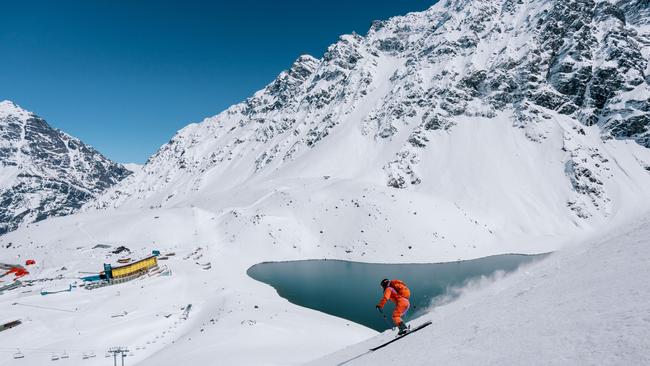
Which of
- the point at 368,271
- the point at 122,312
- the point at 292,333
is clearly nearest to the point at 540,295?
the point at 292,333

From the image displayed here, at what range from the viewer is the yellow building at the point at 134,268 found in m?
50.1

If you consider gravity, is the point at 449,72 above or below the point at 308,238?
above

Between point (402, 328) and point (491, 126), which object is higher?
point (491, 126)

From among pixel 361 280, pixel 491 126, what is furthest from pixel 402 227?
pixel 491 126

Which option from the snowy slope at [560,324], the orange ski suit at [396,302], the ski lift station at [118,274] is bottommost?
the snowy slope at [560,324]

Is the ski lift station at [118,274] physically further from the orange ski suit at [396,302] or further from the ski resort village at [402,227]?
the orange ski suit at [396,302]

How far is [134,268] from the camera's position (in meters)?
52.6

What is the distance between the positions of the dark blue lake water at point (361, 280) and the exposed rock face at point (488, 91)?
4615 cm

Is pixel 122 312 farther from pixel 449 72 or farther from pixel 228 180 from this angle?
pixel 449 72

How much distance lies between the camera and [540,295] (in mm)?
8750

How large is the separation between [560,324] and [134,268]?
56.5 metres

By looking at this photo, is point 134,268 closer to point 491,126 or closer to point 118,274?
point 118,274

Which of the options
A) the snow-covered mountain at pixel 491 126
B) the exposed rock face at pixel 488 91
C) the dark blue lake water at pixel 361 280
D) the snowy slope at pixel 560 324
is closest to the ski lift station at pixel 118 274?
the dark blue lake water at pixel 361 280

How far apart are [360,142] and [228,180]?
61186mm
